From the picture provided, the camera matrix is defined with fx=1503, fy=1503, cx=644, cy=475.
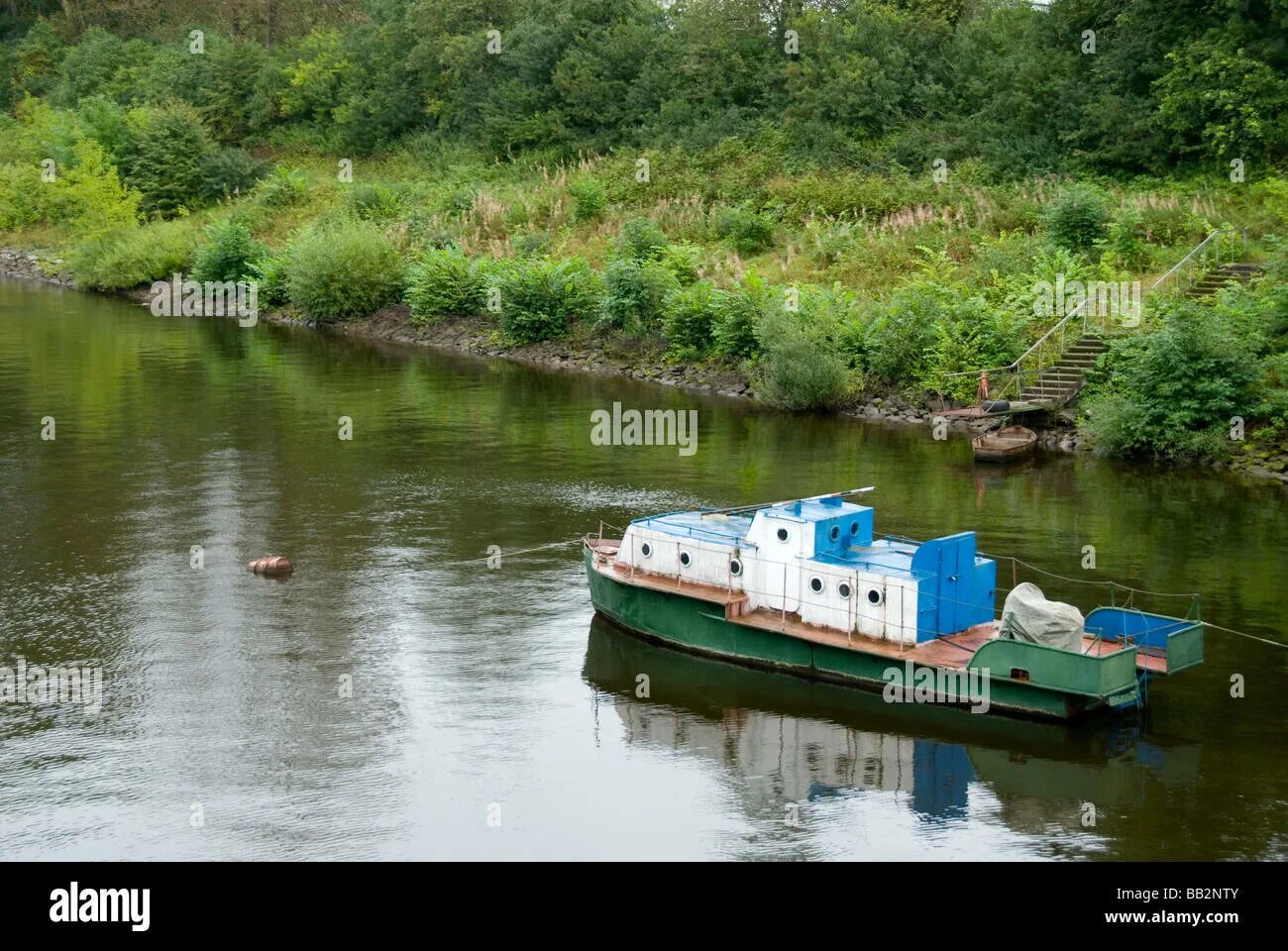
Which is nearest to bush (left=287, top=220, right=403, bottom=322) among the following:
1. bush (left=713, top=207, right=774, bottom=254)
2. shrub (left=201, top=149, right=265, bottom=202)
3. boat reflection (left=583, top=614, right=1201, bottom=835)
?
bush (left=713, top=207, right=774, bottom=254)

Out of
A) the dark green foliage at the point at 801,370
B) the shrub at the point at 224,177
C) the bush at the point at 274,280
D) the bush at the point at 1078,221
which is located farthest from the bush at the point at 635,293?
the shrub at the point at 224,177

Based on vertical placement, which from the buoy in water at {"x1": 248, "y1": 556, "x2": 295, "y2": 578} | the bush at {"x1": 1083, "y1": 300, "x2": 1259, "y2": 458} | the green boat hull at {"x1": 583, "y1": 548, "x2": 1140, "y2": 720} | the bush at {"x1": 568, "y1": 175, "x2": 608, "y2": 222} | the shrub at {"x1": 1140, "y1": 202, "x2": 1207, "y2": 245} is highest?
the bush at {"x1": 568, "y1": 175, "x2": 608, "y2": 222}

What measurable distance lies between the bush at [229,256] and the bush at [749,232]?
2546 centimetres

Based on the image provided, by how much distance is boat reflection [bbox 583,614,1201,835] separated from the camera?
20.8 meters

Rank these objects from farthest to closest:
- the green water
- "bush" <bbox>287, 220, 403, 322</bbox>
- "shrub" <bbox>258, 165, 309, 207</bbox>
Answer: "shrub" <bbox>258, 165, 309, 207</bbox> < "bush" <bbox>287, 220, 403, 322</bbox> < the green water

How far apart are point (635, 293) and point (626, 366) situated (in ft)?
9.39

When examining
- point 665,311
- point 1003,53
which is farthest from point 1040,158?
point 665,311

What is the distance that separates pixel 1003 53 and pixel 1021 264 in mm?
22499

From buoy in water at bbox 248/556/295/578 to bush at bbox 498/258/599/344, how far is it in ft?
96.0

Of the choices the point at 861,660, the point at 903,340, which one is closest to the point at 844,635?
the point at 861,660

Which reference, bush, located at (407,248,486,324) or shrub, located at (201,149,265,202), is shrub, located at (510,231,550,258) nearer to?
bush, located at (407,248,486,324)

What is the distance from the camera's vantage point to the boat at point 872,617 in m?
22.5

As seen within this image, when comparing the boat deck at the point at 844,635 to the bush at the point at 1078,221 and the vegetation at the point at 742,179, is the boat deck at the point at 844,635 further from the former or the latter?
the bush at the point at 1078,221

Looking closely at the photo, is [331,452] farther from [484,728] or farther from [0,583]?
[484,728]
